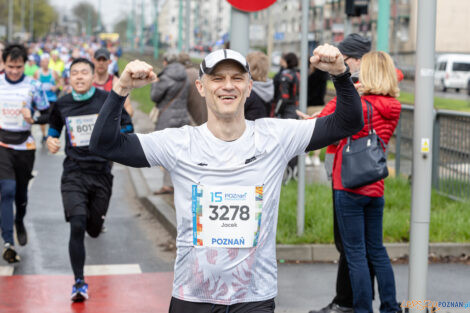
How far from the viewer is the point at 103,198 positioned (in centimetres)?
694

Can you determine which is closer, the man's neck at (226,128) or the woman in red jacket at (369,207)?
the man's neck at (226,128)

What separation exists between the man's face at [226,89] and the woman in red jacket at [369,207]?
2.09 metres

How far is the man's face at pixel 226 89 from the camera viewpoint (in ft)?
11.0

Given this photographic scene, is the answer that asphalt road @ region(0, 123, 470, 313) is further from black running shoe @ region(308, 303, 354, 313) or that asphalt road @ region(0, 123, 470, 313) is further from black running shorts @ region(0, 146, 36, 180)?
black running shorts @ region(0, 146, 36, 180)

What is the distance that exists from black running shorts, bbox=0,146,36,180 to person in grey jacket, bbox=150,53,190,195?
3.35m

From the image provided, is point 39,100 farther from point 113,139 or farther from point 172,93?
point 113,139

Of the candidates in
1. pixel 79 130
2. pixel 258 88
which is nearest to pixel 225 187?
pixel 79 130

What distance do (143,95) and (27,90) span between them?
Answer: 29.3 m

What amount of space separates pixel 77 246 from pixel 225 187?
338 centimetres

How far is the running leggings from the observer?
651cm

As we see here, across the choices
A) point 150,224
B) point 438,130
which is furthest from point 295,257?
point 438,130

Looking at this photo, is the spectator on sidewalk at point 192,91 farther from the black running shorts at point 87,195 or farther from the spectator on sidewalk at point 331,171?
the spectator on sidewalk at point 331,171

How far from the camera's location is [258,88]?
993 cm

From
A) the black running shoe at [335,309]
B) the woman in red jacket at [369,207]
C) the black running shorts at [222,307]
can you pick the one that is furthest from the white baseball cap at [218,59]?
the black running shoe at [335,309]
